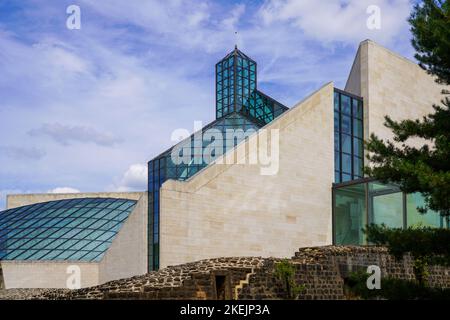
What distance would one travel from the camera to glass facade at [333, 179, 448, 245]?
1194 inches

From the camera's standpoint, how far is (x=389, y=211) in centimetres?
3100

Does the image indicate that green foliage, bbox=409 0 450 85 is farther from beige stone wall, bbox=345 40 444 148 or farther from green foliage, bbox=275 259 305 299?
beige stone wall, bbox=345 40 444 148

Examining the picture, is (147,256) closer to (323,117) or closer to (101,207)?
(323,117)

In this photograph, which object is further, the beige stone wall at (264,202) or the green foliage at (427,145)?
the beige stone wall at (264,202)

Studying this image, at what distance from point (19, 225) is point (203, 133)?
51.2ft

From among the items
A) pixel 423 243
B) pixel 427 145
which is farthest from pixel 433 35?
pixel 423 243

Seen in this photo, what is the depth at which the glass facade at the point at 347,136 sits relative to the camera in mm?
34188

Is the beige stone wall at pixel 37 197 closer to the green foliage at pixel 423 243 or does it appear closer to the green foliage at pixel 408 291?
the green foliage at pixel 408 291

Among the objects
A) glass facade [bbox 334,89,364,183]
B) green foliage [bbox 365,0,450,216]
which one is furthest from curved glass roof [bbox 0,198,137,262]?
green foliage [bbox 365,0,450,216]

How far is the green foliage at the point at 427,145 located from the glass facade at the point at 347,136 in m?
16.3

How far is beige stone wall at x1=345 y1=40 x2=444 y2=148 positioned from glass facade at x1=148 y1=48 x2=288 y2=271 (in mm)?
8888

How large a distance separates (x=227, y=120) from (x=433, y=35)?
31.2m

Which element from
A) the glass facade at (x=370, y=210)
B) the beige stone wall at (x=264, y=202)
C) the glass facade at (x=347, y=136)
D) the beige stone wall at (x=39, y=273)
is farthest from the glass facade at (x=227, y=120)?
the glass facade at (x=370, y=210)
